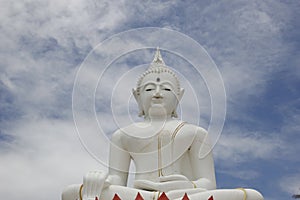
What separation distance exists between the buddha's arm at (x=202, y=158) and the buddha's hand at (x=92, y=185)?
1453 millimetres

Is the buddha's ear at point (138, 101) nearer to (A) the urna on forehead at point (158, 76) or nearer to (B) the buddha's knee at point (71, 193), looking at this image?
(A) the urna on forehead at point (158, 76)

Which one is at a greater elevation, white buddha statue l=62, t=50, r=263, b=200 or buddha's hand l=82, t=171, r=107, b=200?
white buddha statue l=62, t=50, r=263, b=200

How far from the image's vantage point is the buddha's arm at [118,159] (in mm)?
6594

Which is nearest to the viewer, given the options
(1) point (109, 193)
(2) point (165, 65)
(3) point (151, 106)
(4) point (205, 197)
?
(4) point (205, 197)

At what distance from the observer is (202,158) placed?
6.54m

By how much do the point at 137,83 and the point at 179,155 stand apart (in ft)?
4.74

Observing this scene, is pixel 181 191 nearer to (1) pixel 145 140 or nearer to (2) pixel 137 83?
(1) pixel 145 140

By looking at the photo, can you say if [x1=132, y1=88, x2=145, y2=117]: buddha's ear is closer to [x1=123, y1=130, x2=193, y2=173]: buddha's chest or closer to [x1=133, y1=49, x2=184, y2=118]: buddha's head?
[x1=133, y1=49, x2=184, y2=118]: buddha's head

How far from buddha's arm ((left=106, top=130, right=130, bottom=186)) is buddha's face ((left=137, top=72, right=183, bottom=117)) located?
65 cm

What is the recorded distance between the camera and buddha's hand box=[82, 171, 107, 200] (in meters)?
5.50

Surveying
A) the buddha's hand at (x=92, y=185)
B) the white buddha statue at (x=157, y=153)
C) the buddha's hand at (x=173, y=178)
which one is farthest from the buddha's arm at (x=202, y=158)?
the buddha's hand at (x=92, y=185)

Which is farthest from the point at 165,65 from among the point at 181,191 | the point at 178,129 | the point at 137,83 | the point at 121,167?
the point at 181,191

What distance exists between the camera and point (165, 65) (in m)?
7.46

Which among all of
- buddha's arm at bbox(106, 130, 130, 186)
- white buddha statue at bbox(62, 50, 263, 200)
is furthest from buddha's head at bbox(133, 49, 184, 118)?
buddha's arm at bbox(106, 130, 130, 186)
